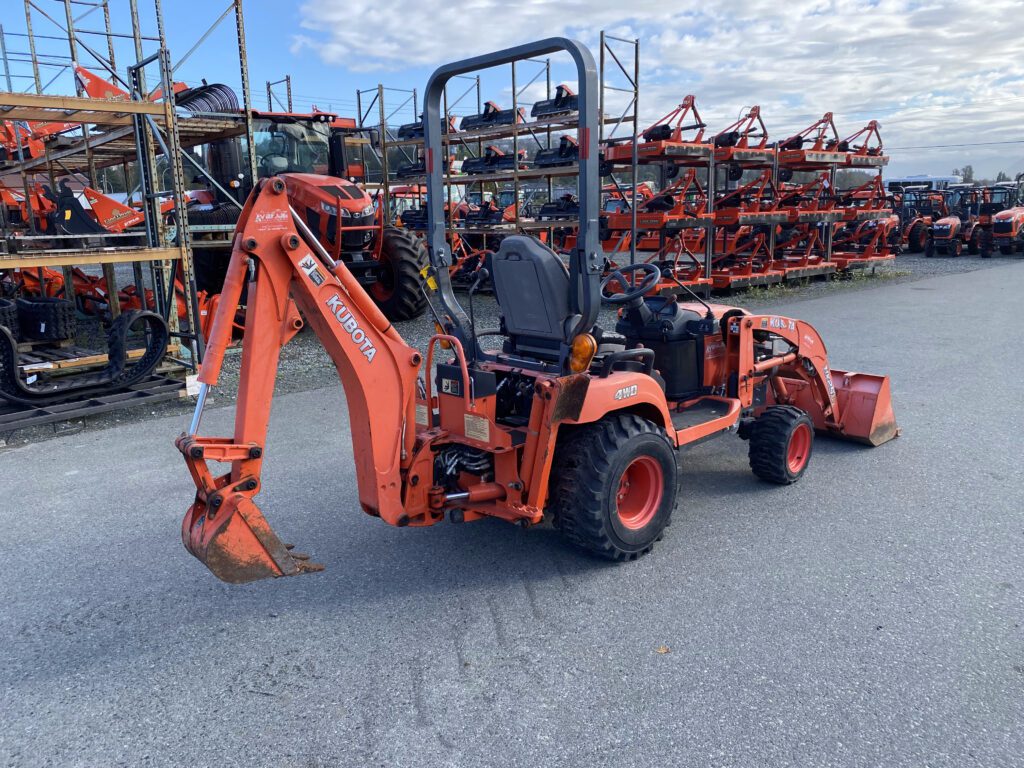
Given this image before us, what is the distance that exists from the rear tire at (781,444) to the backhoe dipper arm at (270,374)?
248cm

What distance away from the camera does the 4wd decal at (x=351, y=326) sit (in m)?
3.39

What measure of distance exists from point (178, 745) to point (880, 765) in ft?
7.81

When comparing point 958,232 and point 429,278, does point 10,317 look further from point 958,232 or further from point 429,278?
point 958,232

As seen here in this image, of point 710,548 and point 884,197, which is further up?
point 884,197

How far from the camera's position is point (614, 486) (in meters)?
3.82

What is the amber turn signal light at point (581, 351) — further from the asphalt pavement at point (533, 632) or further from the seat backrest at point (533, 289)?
the asphalt pavement at point (533, 632)

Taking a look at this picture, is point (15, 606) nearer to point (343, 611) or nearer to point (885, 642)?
point (343, 611)

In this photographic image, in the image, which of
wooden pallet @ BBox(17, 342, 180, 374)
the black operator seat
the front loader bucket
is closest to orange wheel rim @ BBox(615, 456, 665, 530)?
the black operator seat

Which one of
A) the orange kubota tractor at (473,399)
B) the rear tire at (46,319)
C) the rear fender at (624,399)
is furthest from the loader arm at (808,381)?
the rear tire at (46,319)

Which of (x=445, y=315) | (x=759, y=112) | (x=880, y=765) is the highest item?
(x=759, y=112)

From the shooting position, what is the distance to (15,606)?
367cm

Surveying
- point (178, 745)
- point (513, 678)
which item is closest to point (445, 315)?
point (513, 678)

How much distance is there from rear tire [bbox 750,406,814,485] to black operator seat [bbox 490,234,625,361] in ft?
4.86

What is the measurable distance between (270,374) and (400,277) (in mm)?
7995
